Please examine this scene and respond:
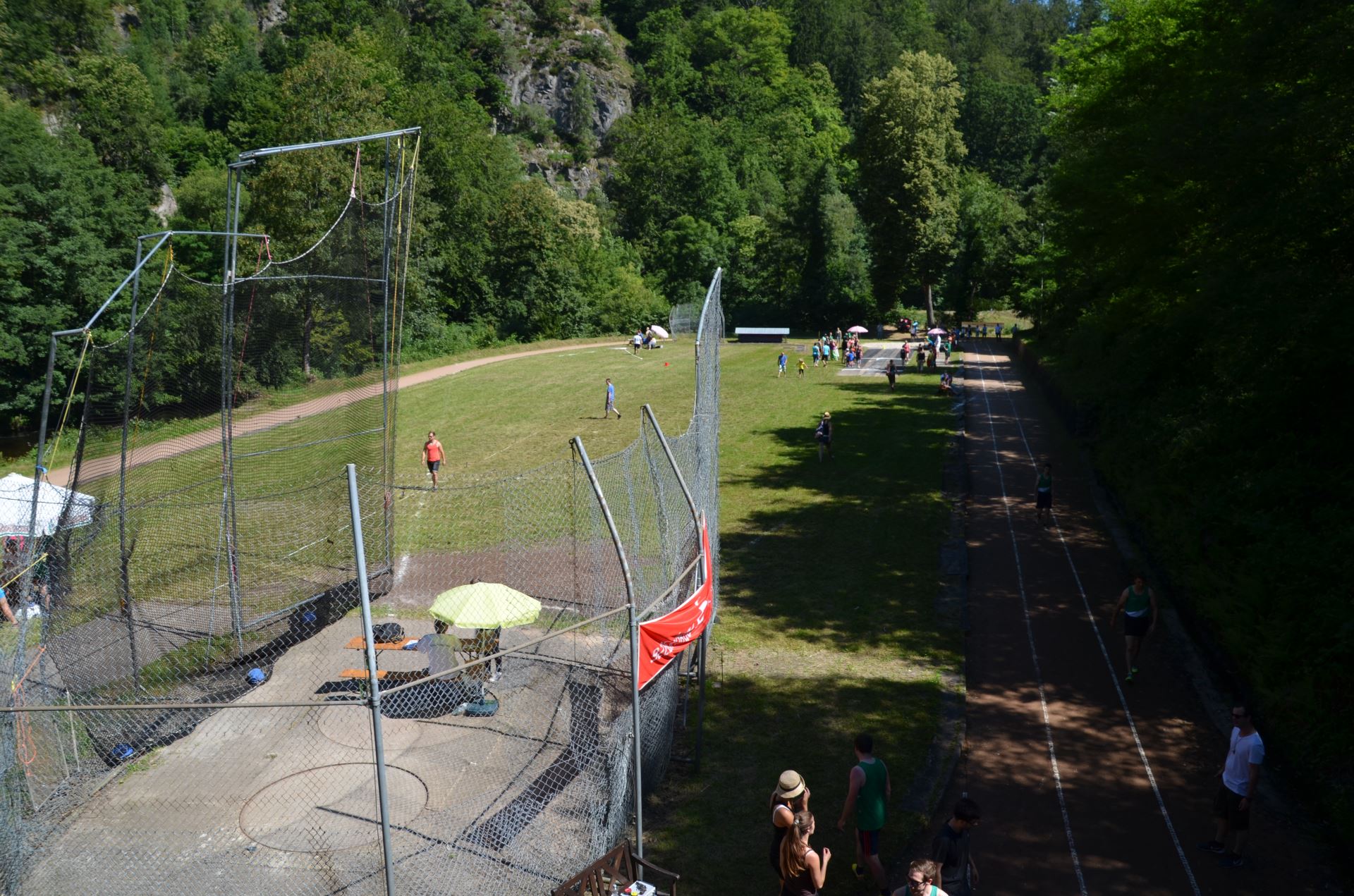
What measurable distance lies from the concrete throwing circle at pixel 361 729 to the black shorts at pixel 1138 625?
889 centimetres

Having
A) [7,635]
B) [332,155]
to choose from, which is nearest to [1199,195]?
[7,635]

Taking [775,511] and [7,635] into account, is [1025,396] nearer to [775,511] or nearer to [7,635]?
[775,511]

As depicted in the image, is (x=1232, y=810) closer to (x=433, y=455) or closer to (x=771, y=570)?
(x=771, y=570)

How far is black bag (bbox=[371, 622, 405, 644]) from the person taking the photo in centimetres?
1256

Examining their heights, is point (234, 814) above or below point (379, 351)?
below

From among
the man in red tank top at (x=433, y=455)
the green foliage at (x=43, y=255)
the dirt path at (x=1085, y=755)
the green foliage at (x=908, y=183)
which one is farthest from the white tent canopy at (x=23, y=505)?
the green foliage at (x=908, y=183)

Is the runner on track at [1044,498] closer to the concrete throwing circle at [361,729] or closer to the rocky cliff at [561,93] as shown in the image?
the concrete throwing circle at [361,729]

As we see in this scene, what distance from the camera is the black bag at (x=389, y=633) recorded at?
12562mm

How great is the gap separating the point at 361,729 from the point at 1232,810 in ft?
29.2

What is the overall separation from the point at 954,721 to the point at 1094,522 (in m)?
10.2

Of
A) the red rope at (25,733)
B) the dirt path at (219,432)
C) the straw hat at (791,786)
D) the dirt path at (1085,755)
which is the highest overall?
the dirt path at (219,432)

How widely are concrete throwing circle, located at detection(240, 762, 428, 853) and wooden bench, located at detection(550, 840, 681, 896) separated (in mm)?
2386

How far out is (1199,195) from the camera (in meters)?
21.2

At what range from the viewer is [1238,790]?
845 centimetres
